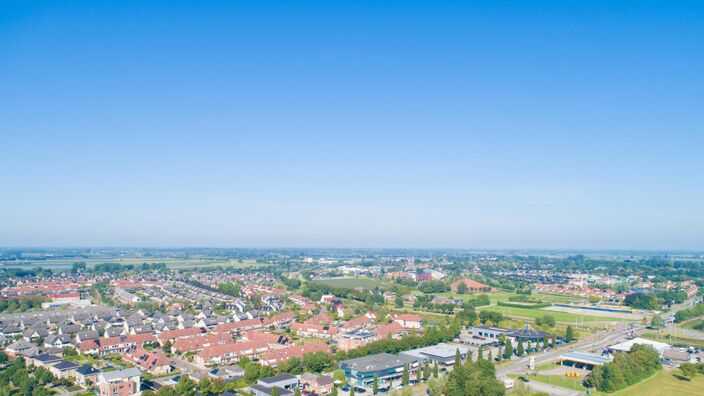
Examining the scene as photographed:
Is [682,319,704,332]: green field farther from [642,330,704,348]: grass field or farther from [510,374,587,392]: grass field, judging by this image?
[510,374,587,392]: grass field

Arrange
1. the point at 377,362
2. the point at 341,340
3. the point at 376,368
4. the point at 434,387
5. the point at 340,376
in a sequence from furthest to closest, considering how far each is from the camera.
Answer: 1. the point at 341,340
2. the point at 377,362
3. the point at 376,368
4. the point at 340,376
5. the point at 434,387

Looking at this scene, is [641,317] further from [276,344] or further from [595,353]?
[276,344]

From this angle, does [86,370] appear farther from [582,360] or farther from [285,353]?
[582,360]

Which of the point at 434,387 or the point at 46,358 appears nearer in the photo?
the point at 434,387

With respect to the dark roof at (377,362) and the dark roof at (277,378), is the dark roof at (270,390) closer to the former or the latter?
the dark roof at (277,378)

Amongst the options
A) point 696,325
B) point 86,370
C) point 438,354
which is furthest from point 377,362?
point 696,325

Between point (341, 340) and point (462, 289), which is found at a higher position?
point (462, 289)

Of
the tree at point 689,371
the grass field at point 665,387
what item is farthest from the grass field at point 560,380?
the tree at point 689,371
